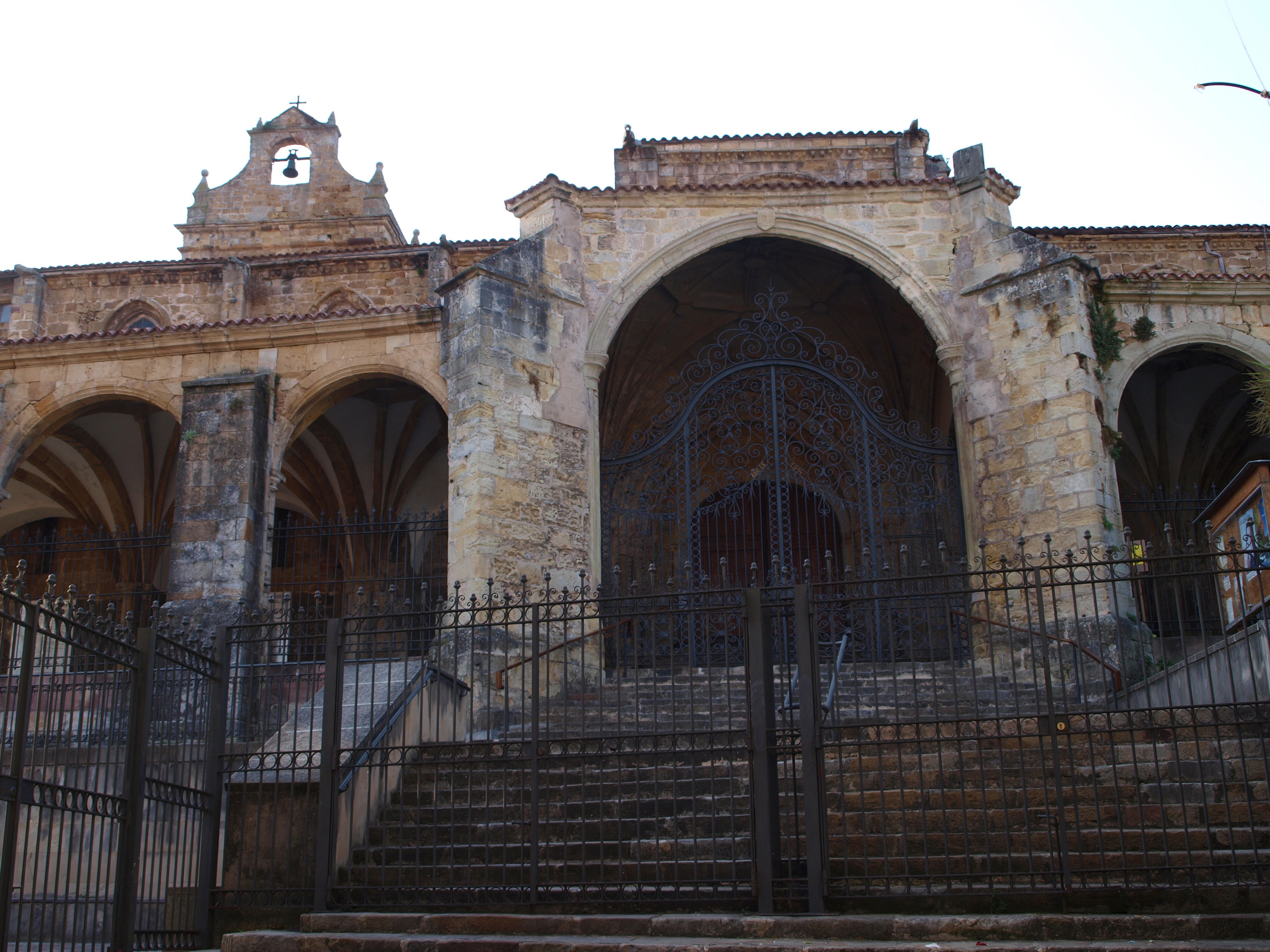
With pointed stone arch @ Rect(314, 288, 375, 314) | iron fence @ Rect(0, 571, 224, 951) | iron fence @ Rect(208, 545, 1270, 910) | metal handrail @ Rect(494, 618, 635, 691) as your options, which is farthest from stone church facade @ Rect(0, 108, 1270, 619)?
iron fence @ Rect(0, 571, 224, 951)

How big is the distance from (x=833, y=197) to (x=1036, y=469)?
12.3 ft

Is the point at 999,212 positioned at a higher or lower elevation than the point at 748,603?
higher

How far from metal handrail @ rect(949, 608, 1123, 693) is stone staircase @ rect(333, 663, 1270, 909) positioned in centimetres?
35

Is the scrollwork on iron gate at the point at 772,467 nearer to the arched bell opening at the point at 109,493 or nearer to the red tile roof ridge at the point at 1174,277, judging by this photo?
the red tile roof ridge at the point at 1174,277

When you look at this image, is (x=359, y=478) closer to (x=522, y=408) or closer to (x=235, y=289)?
(x=235, y=289)

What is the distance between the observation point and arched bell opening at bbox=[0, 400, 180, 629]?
16734 millimetres

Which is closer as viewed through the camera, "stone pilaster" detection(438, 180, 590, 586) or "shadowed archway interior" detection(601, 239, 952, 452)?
"stone pilaster" detection(438, 180, 590, 586)

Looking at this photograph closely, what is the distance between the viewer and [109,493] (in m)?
17.2

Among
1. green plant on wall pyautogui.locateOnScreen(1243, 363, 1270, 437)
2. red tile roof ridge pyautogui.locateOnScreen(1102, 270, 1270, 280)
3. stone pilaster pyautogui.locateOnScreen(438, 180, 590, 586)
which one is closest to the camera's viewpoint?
green plant on wall pyautogui.locateOnScreen(1243, 363, 1270, 437)

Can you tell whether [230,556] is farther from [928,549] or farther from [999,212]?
[999,212]

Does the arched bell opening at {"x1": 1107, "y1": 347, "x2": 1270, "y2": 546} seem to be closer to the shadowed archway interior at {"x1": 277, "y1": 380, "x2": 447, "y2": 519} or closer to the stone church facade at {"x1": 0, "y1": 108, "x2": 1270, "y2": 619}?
the stone church facade at {"x1": 0, "y1": 108, "x2": 1270, "y2": 619}

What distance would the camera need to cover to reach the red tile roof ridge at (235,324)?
13.9m

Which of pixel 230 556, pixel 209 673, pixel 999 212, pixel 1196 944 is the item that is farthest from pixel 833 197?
pixel 1196 944

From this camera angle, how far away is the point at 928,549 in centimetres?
1328
